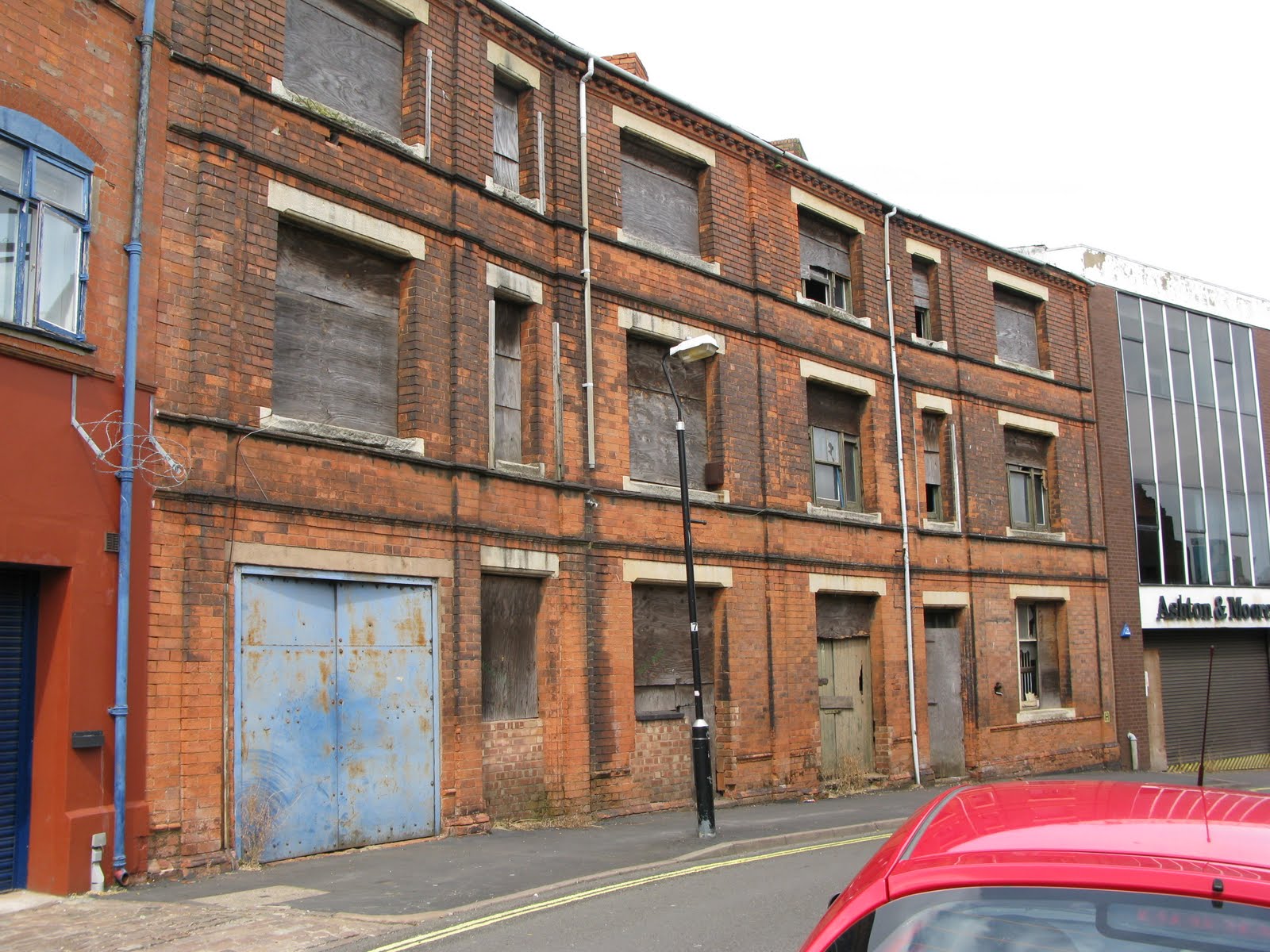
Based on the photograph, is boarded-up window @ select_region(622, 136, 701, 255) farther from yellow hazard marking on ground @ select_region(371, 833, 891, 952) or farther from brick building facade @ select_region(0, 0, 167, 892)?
yellow hazard marking on ground @ select_region(371, 833, 891, 952)

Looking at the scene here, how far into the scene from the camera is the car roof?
2.69 m

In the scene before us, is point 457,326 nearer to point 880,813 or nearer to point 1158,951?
point 880,813

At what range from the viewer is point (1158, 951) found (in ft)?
8.26

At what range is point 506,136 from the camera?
16.1 m

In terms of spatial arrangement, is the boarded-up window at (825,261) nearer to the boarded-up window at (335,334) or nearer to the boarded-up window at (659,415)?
the boarded-up window at (659,415)

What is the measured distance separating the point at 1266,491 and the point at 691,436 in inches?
796

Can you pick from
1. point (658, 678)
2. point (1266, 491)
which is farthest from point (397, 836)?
point (1266, 491)

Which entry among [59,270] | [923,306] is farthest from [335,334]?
[923,306]

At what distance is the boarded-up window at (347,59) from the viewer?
13320 millimetres

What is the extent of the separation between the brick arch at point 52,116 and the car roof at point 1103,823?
32.5ft

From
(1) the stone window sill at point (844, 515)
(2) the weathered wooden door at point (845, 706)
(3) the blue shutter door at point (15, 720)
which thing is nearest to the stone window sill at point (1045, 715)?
(2) the weathered wooden door at point (845, 706)

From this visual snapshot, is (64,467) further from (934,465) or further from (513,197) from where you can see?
(934,465)

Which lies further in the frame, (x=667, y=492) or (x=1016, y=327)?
(x=1016, y=327)

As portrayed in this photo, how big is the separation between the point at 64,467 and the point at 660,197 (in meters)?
10.9
